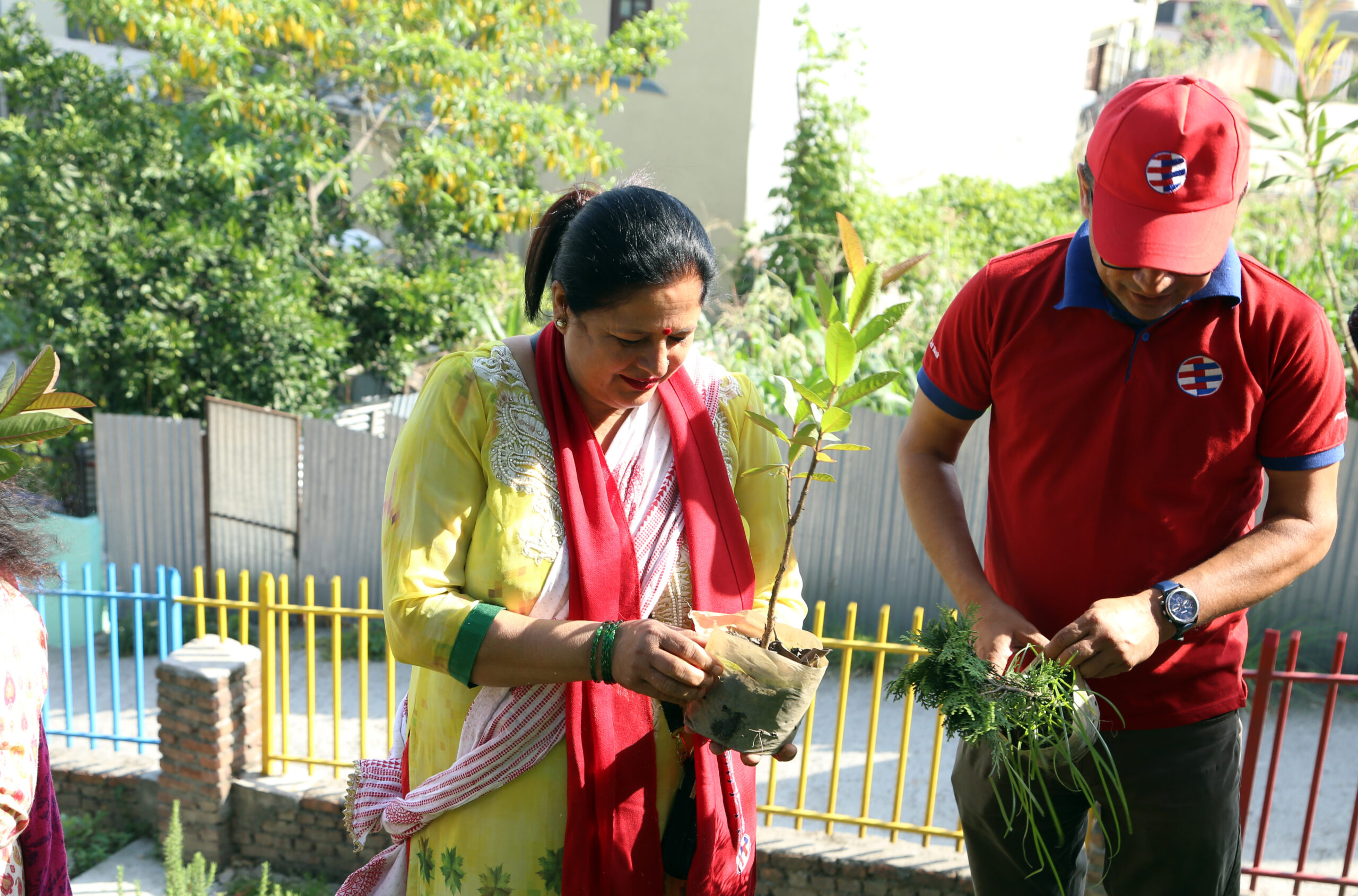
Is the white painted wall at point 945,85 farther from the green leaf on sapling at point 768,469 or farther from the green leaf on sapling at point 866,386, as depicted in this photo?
the green leaf on sapling at point 866,386

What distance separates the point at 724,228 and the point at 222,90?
5183mm

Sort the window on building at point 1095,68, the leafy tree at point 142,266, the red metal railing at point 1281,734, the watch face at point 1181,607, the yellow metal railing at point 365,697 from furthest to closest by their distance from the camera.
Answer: the window on building at point 1095,68 → the leafy tree at point 142,266 → the yellow metal railing at point 365,697 → the red metal railing at point 1281,734 → the watch face at point 1181,607

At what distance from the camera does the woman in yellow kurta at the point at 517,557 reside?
162 cm

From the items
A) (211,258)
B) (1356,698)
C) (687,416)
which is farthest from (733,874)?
(211,258)

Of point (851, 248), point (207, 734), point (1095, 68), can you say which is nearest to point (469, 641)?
point (851, 248)

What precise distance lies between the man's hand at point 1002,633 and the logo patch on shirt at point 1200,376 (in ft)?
1.67

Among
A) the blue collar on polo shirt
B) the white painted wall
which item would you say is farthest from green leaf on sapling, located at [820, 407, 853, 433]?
the white painted wall

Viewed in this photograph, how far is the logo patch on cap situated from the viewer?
180 cm

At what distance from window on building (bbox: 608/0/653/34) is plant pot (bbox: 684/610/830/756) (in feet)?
34.3

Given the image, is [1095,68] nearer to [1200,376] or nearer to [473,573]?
[1200,376]

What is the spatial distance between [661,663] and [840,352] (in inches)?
20.6

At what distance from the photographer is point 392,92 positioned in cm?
842

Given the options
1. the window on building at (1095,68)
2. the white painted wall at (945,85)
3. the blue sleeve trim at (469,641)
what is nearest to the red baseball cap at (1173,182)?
the blue sleeve trim at (469,641)

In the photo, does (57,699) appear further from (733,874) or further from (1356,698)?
(1356,698)
